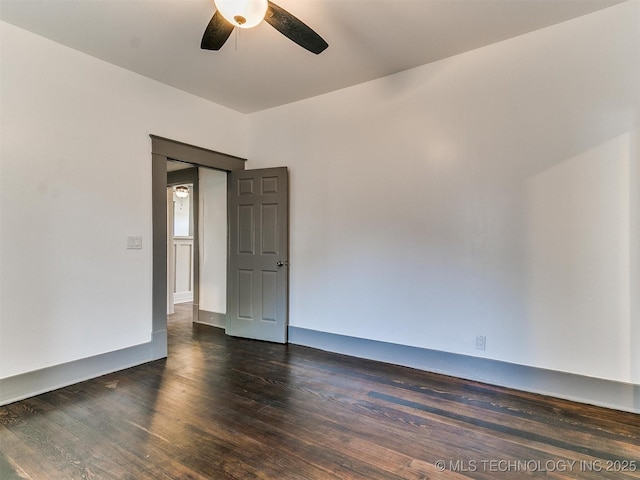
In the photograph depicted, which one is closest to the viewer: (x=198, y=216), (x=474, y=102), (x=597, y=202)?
(x=597, y=202)

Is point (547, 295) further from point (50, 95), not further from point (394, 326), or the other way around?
point (50, 95)

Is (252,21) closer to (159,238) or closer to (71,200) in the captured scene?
(71,200)

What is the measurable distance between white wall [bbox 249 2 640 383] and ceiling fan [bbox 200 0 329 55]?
1.50 meters

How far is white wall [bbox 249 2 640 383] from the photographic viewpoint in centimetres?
251

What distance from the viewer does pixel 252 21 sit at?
77.5 inches

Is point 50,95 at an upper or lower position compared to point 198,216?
upper

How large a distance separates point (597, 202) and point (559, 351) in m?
1.19

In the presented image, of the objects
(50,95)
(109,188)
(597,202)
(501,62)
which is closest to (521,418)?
(597,202)

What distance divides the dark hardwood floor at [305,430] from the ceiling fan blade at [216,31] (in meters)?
2.58

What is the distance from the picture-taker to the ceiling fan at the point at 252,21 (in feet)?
6.10

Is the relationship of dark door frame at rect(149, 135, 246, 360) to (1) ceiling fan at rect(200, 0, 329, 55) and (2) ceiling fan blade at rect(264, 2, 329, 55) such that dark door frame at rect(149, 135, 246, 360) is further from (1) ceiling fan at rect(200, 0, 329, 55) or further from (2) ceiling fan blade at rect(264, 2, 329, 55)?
(2) ceiling fan blade at rect(264, 2, 329, 55)

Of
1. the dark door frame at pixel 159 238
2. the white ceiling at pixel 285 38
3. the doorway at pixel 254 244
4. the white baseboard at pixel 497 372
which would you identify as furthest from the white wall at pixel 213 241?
the white baseboard at pixel 497 372

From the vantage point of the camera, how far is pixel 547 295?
272 cm

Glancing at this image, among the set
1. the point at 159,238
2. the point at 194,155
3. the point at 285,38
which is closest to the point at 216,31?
the point at 285,38
